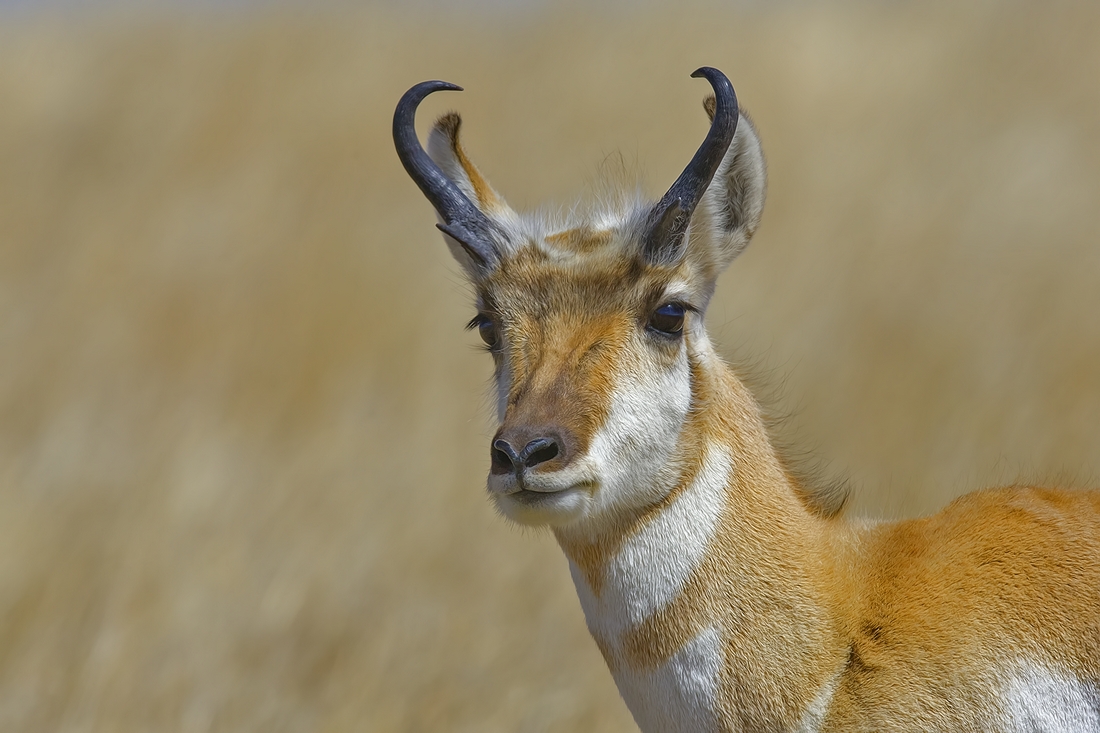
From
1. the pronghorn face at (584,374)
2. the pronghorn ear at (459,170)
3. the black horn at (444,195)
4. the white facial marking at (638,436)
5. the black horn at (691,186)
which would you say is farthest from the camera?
the pronghorn ear at (459,170)

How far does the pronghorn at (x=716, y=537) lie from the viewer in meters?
3.30

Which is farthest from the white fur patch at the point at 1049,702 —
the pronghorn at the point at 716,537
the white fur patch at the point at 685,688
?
the white fur patch at the point at 685,688

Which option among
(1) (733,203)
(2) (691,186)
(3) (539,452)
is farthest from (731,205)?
(3) (539,452)

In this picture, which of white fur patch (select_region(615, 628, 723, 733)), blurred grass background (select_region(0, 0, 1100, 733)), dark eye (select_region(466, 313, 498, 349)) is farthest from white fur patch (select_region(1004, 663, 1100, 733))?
blurred grass background (select_region(0, 0, 1100, 733))

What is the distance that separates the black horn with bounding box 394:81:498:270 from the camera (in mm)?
3961

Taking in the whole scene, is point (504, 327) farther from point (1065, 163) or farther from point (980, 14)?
point (980, 14)

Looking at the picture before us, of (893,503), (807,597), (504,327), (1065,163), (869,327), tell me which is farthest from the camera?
(1065,163)

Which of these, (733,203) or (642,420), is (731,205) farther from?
(642,420)

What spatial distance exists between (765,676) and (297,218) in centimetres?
872

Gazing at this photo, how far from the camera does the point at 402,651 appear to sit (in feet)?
24.3

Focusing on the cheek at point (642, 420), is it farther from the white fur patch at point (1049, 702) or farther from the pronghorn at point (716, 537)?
the white fur patch at point (1049, 702)

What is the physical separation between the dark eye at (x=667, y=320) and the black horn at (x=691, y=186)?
0.16 meters

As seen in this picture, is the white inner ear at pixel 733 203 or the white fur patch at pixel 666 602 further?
the white inner ear at pixel 733 203

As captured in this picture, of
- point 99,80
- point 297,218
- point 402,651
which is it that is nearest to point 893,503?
point 402,651
